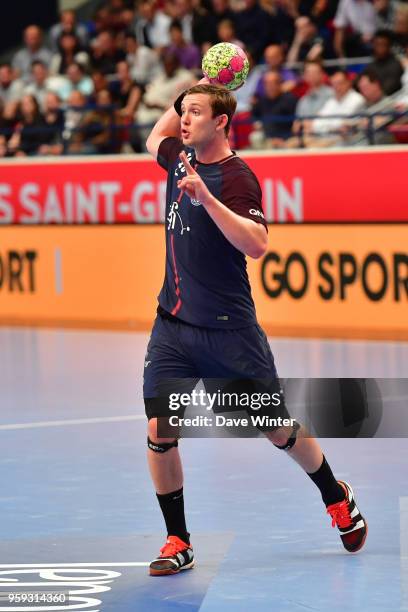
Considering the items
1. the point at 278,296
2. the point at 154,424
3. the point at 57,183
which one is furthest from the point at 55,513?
the point at 57,183

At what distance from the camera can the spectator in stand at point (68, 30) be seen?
89.2ft

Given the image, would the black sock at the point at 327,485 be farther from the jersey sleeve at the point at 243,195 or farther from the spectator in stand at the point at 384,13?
the spectator in stand at the point at 384,13

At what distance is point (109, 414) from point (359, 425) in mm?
4388

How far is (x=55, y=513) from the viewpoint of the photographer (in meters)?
8.52

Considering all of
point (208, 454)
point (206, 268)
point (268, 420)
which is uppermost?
point (206, 268)

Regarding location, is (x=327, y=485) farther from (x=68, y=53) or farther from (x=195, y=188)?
(x=68, y=53)

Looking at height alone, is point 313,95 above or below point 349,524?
above

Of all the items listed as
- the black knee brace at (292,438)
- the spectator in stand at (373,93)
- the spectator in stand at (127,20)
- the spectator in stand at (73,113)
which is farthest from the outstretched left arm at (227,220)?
the spectator in stand at (127,20)

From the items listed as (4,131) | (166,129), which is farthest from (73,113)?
(166,129)

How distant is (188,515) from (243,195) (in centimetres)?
226

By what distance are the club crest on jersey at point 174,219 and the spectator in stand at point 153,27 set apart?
1857 centimetres

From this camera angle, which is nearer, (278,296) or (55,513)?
(55,513)

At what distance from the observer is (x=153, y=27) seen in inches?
1027

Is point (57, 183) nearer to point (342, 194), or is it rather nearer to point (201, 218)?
point (342, 194)
